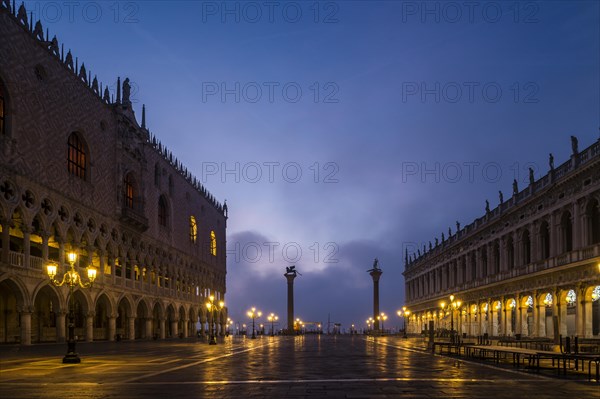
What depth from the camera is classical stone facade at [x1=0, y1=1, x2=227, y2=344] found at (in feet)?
143

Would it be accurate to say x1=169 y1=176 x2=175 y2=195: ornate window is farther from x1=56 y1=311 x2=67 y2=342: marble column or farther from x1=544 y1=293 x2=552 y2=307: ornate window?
x1=544 y1=293 x2=552 y2=307: ornate window

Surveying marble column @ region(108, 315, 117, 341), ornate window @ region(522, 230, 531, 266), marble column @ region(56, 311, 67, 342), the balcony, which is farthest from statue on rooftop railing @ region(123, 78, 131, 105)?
ornate window @ region(522, 230, 531, 266)

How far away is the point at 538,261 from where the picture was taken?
179 feet

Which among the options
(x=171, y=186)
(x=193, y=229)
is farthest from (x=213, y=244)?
(x=171, y=186)

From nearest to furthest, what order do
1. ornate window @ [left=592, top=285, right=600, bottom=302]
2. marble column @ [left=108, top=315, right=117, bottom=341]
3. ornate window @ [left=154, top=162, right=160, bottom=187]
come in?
ornate window @ [left=592, top=285, right=600, bottom=302], marble column @ [left=108, top=315, right=117, bottom=341], ornate window @ [left=154, top=162, right=160, bottom=187]

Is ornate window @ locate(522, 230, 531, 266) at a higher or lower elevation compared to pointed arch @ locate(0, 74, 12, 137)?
lower

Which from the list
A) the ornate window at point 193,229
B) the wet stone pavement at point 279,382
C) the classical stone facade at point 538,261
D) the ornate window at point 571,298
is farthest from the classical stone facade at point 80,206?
the ornate window at point 571,298

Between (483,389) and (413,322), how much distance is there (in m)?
108

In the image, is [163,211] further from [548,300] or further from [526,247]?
[548,300]

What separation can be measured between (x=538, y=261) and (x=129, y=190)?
40828 millimetres

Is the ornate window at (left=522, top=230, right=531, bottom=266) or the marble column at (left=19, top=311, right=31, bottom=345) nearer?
the marble column at (left=19, top=311, right=31, bottom=345)

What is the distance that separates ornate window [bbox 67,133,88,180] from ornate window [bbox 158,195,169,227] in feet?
77.6

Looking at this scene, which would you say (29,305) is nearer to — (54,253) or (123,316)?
(54,253)

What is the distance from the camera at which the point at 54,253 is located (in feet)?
181
